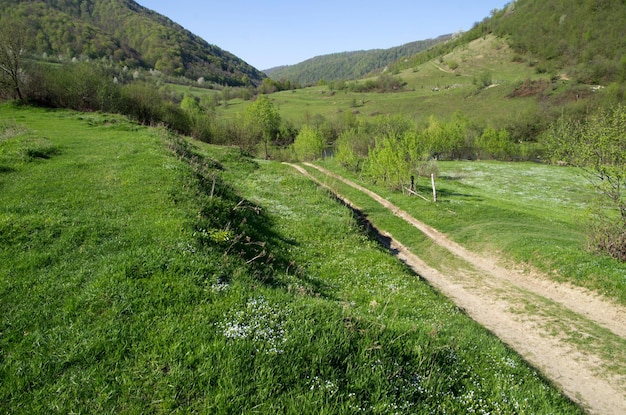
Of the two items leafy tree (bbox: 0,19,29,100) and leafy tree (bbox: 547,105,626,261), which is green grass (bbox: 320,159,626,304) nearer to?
leafy tree (bbox: 547,105,626,261)

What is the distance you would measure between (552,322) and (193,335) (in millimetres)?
15597

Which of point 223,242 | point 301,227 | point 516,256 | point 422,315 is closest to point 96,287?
point 223,242

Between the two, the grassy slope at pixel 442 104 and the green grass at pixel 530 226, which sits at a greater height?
the grassy slope at pixel 442 104

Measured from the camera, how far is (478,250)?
77.2ft

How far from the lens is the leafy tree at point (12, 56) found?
5166 centimetres

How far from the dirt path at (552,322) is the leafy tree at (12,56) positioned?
6886 cm

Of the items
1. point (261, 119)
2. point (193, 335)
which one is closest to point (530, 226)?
point (193, 335)

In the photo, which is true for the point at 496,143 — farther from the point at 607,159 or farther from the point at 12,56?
the point at 12,56

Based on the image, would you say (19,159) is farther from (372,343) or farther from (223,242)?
(372,343)

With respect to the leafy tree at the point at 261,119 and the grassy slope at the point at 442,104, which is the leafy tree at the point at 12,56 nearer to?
the leafy tree at the point at 261,119

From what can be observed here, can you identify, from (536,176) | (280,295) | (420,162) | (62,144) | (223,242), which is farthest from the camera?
(536,176)

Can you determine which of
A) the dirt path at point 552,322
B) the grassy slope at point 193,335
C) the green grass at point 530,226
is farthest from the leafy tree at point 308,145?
the grassy slope at point 193,335

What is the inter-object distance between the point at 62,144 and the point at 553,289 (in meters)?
36.6

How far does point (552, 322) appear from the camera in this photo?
47.1 feet
